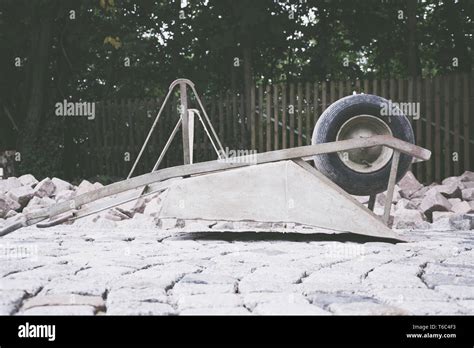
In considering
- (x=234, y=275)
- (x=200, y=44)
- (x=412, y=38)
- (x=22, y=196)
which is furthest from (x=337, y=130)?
(x=200, y=44)

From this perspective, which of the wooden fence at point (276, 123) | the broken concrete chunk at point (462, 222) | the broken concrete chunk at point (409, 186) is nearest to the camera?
the broken concrete chunk at point (462, 222)

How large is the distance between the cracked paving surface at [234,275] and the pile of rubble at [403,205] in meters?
0.93

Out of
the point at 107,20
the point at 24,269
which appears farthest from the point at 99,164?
the point at 24,269

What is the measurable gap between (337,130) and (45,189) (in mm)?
4983

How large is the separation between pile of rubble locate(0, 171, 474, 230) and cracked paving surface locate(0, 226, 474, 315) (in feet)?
3.05

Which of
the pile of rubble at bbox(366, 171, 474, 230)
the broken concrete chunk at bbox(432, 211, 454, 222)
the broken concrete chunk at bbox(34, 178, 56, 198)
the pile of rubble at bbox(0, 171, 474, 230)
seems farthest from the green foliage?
the broken concrete chunk at bbox(432, 211, 454, 222)

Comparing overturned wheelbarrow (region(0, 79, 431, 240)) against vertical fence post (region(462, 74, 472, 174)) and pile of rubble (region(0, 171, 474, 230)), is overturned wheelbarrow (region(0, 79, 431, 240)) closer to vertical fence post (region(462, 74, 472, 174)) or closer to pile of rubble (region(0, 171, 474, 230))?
pile of rubble (region(0, 171, 474, 230))

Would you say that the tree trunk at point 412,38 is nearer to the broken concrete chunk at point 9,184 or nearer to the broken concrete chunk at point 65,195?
the broken concrete chunk at point 65,195

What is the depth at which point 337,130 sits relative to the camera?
6438 millimetres

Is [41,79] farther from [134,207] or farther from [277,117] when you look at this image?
[134,207]

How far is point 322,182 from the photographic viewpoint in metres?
5.64

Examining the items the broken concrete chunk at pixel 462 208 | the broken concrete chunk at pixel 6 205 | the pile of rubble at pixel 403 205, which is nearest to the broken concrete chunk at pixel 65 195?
the pile of rubble at pixel 403 205

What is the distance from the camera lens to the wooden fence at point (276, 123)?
12.0m
